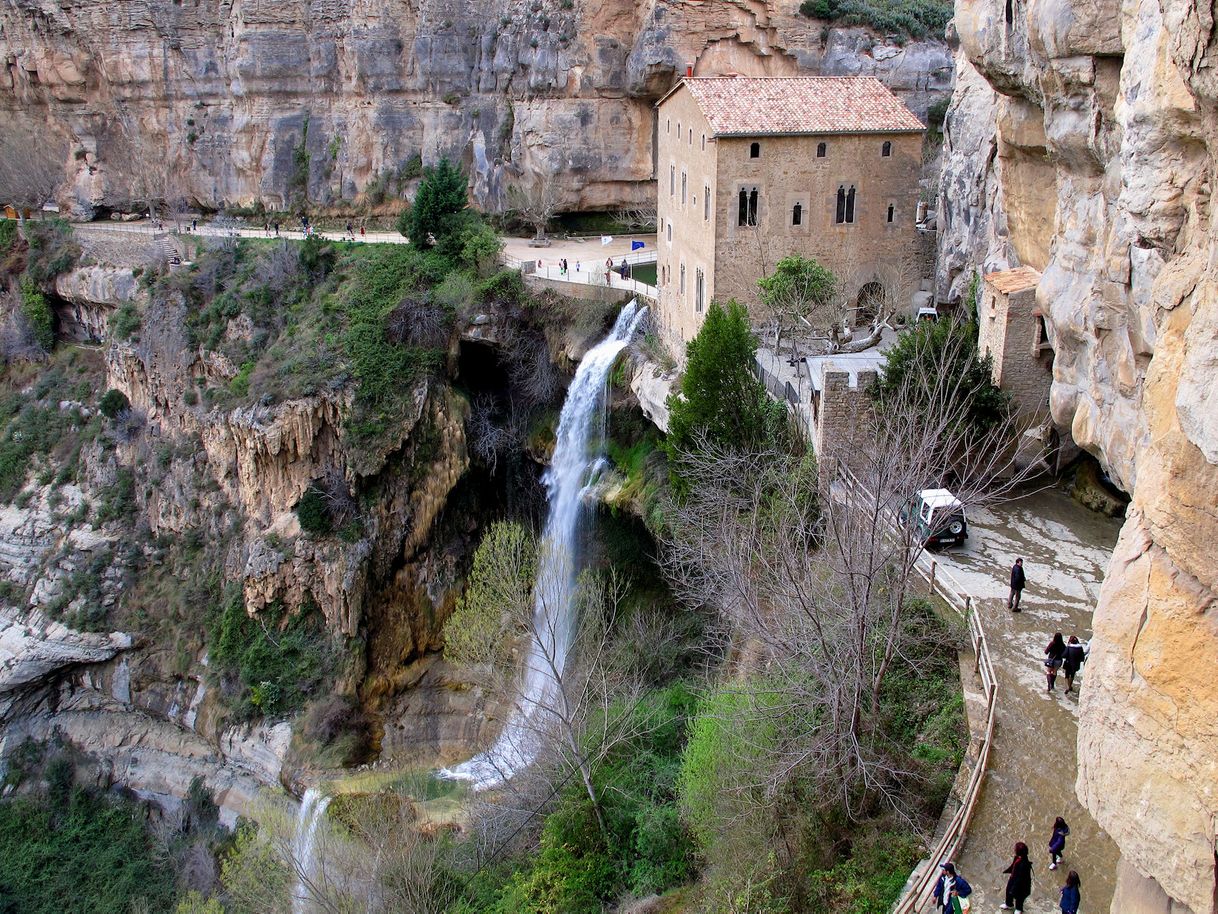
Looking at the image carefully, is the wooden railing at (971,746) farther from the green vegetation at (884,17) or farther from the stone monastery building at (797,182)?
the green vegetation at (884,17)

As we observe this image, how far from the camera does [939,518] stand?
15.7 meters

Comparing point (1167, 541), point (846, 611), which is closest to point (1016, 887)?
point (846, 611)

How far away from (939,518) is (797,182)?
46.7 ft

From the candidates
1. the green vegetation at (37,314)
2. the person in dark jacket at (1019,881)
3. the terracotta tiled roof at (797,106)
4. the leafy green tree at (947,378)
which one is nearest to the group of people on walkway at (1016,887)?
the person in dark jacket at (1019,881)

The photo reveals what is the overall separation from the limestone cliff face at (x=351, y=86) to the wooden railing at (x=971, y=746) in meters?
26.2

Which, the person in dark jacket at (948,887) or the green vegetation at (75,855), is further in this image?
the green vegetation at (75,855)

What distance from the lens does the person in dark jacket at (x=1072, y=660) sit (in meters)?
14.4

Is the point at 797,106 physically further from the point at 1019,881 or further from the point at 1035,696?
the point at 1019,881

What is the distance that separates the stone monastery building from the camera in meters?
27.0

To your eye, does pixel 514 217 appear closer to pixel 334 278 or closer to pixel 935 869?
pixel 334 278

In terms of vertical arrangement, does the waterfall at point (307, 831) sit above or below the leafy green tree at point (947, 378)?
below

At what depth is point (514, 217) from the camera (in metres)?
43.8

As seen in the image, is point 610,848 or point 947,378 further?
point 610,848

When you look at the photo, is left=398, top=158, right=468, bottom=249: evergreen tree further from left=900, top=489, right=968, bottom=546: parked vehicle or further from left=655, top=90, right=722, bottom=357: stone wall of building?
left=900, top=489, right=968, bottom=546: parked vehicle
